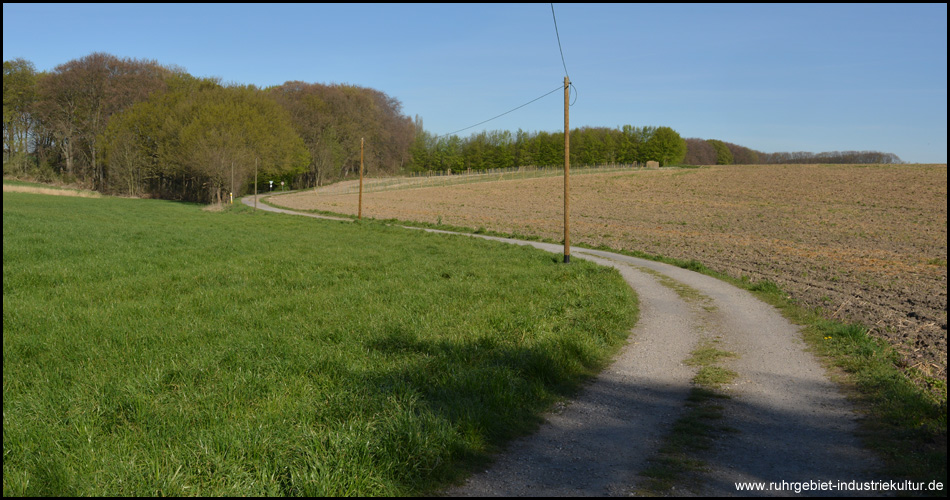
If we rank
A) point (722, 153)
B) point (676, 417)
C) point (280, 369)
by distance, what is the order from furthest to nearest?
point (722, 153) → point (280, 369) → point (676, 417)

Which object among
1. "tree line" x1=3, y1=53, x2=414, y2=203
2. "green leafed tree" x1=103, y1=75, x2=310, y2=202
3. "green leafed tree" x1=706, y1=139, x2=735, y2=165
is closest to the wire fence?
"tree line" x1=3, y1=53, x2=414, y2=203

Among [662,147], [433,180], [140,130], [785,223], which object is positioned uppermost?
[662,147]

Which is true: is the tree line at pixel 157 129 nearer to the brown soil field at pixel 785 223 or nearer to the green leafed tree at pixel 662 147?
the brown soil field at pixel 785 223

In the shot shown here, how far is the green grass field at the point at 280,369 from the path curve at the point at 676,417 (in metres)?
0.39

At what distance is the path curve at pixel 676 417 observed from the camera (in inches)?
190

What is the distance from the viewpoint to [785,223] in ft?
126

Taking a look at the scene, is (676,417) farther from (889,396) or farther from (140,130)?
(140,130)

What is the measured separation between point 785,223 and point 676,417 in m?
36.6

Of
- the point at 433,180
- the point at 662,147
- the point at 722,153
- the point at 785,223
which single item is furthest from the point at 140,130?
the point at 722,153

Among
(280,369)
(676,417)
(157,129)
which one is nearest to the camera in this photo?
(676,417)

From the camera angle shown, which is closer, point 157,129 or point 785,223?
point 785,223

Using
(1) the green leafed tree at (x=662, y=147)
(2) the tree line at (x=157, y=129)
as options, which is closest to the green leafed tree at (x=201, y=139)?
(2) the tree line at (x=157, y=129)

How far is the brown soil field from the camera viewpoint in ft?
44.1

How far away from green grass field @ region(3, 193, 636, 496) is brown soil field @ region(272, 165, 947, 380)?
5.12 m
